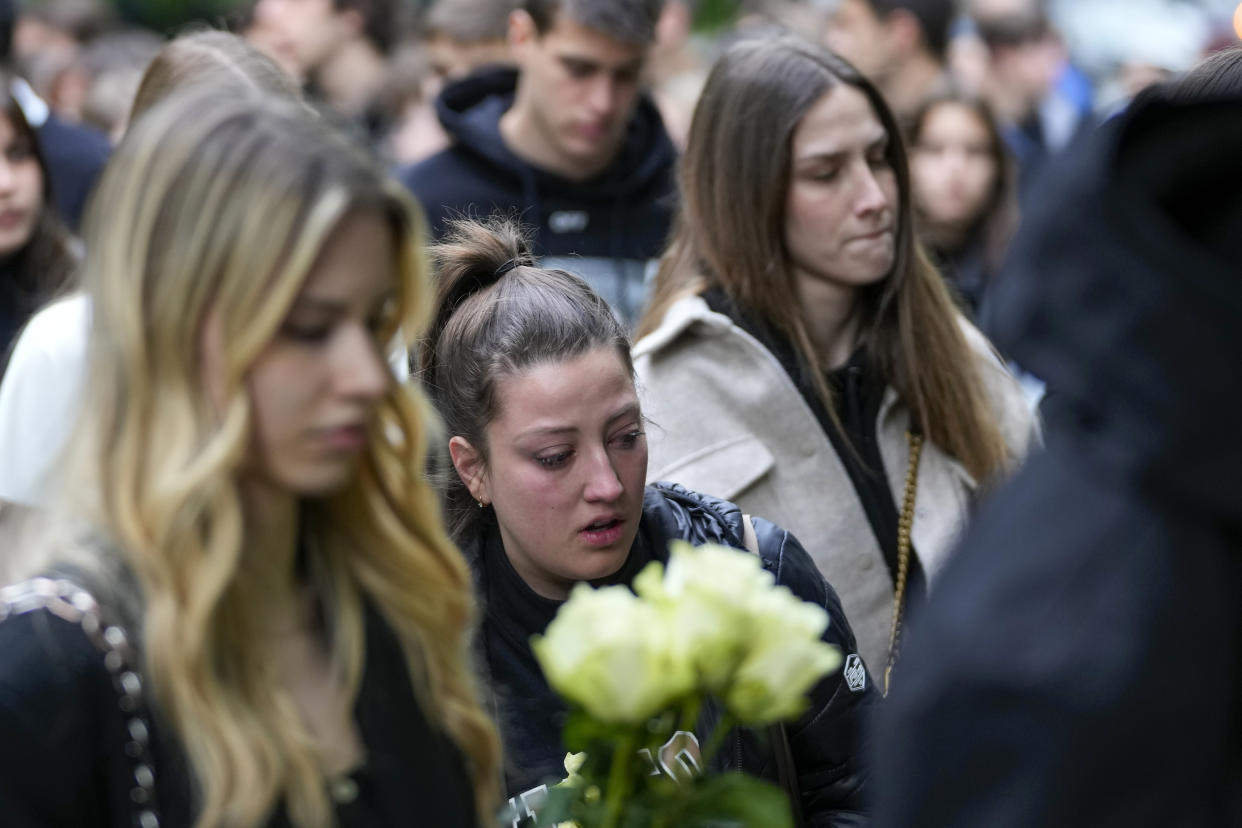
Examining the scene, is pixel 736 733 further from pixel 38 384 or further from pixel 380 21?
pixel 380 21

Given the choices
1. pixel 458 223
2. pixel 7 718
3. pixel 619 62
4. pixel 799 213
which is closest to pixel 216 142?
pixel 7 718

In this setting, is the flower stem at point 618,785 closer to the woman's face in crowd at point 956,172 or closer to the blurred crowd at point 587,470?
the blurred crowd at point 587,470

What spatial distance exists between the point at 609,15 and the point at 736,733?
3195 millimetres

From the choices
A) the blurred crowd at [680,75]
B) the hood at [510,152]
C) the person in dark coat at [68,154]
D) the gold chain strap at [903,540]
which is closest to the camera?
the gold chain strap at [903,540]

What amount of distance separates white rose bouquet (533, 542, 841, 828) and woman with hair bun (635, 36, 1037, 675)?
2.05 meters

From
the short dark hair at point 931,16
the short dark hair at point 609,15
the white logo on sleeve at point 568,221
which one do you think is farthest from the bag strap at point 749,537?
the short dark hair at point 931,16

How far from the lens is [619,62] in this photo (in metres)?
5.39

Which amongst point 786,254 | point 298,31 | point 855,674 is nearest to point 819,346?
point 786,254

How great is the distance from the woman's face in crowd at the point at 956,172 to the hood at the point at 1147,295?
5.09 metres

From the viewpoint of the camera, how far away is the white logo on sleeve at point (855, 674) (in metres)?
2.93

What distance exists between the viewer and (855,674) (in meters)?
2.96

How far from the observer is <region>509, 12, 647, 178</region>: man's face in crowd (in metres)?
5.34

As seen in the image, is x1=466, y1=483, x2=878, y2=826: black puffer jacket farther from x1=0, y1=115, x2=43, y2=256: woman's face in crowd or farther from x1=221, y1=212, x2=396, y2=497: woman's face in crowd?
x1=0, y1=115, x2=43, y2=256: woman's face in crowd

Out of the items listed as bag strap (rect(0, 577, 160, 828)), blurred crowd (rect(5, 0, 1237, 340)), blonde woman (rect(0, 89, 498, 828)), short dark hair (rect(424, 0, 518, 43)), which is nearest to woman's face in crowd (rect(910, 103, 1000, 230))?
blurred crowd (rect(5, 0, 1237, 340))
